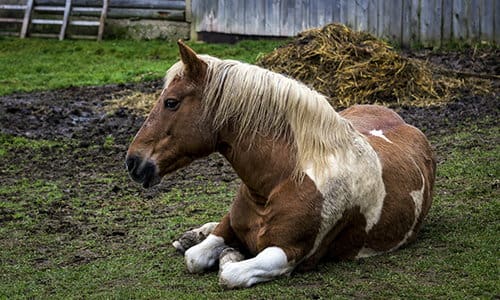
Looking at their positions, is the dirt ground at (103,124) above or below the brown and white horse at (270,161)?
below

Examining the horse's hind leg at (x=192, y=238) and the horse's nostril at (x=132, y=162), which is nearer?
the horse's nostril at (x=132, y=162)

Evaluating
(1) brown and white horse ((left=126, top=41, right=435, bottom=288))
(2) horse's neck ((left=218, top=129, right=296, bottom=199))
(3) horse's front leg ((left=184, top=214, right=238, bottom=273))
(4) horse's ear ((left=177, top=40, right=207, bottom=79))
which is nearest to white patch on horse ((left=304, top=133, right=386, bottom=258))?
(1) brown and white horse ((left=126, top=41, right=435, bottom=288))

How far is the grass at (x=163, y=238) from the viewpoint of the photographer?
5.30 meters

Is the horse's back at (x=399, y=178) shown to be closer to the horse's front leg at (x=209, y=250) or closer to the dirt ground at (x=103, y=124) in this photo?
the horse's front leg at (x=209, y=250)

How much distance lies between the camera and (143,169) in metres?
5.67

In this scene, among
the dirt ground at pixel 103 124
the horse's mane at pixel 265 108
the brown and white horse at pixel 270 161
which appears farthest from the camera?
the dirt ground at pixel 103 124

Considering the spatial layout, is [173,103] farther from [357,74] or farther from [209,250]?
[357,74]

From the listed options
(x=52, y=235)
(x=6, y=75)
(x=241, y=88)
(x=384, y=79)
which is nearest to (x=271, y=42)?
(x=6, y=75)

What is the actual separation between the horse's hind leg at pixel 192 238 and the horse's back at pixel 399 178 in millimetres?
1132

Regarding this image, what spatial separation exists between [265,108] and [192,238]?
49.5 inches

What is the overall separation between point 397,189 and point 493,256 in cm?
72

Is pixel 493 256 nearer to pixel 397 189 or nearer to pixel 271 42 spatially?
pixel 397 189

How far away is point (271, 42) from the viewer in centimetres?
1780

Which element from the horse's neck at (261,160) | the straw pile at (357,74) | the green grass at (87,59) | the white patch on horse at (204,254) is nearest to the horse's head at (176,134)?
the horse's neck at (261,160)
